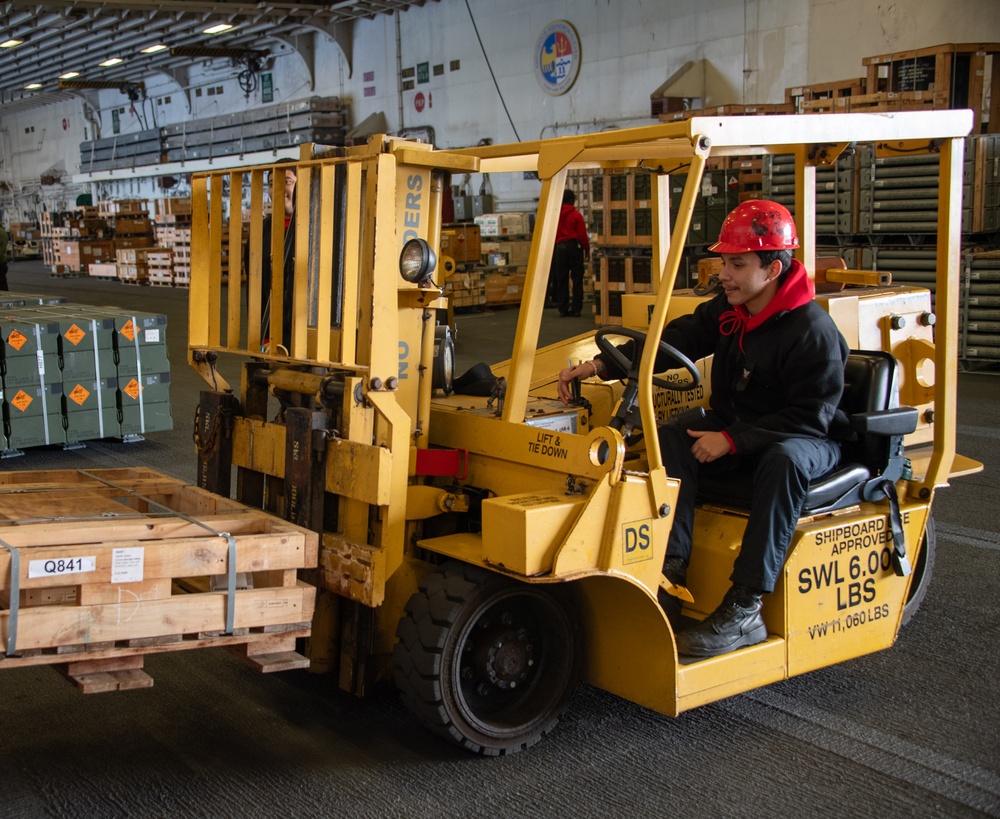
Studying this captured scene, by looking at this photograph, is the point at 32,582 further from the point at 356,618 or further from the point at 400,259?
the point at 400,259

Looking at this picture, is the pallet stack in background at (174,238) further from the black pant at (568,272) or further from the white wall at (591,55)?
the black pant at (568,272)

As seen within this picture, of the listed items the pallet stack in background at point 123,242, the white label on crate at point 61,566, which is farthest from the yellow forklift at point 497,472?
the pallet stack in background at point 123,242

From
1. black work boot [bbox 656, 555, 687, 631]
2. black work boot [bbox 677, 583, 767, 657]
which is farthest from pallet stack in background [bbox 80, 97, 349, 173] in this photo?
black work boot [bbox 677, 583, 767, 657]

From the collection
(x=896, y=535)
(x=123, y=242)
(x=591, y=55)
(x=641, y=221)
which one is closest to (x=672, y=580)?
(x=896, y=535)

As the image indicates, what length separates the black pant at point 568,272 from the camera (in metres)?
18.0

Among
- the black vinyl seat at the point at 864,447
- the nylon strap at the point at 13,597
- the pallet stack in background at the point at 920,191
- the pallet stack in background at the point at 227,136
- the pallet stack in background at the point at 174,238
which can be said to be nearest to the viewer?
the nylon strap at the point at 13,597

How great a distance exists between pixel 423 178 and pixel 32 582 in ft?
6.30

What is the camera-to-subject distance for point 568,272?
60.0ft

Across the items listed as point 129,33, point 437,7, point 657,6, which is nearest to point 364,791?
point 657,6

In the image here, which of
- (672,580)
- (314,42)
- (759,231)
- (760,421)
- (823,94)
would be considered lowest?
(672,580)

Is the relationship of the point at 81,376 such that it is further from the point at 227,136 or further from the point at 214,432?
the point at 227,136

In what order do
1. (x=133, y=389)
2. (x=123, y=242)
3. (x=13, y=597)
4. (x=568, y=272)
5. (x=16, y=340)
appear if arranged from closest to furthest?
(x=13, y=597) → (x=16, y=340) → (x=133, y=389) → (x=568, y=272) → (x=123, y=242)

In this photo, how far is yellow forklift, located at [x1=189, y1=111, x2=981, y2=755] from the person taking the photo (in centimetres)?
360

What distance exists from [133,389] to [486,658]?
6.58m
